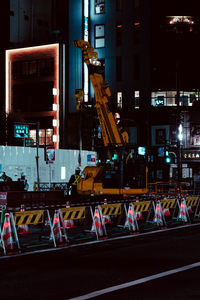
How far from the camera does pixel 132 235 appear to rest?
18.6 metres

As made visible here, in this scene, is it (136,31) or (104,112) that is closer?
(104,112)

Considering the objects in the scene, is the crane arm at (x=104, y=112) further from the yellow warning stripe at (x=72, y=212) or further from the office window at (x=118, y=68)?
the office window at (x=118, y=68)

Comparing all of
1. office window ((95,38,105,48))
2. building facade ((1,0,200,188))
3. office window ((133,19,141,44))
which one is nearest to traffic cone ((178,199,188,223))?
building facade ((1,0,200,188))

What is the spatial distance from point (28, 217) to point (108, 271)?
4.35 m

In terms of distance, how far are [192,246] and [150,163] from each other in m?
14.4

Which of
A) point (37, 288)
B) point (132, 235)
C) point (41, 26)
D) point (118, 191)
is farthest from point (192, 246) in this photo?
point (41, 26)

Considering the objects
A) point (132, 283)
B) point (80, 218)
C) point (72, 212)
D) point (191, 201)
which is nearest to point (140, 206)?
point (80, 218)

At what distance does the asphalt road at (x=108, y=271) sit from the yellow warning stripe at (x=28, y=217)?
3.69 ft

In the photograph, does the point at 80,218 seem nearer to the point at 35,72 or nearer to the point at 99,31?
the point at 99,31

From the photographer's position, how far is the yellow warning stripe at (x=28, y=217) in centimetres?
1501

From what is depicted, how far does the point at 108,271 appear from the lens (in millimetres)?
11562

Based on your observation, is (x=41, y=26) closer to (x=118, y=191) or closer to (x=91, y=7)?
(x=91, y=7)

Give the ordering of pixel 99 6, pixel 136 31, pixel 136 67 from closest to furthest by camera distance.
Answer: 1. pixel 136 67
2. pixel 136 31
3. pixel 99 6

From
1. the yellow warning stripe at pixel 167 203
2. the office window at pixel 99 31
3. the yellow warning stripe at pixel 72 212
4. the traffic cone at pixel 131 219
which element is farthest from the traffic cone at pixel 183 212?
the office window at pixel 99 31
